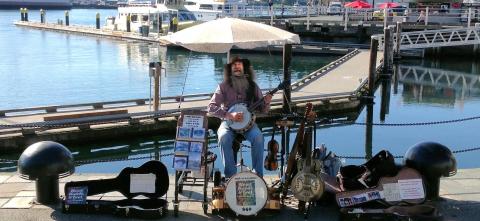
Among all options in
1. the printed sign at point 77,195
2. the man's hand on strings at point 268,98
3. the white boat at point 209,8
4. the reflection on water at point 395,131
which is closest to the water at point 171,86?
the reflection on water at point 395,131

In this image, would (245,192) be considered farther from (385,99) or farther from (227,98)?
(385,99)

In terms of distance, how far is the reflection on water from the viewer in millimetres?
13938

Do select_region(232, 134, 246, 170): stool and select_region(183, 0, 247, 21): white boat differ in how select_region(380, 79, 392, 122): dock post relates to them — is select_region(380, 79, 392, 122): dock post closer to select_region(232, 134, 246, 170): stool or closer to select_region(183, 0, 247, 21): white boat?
select_region(232, 134, 246, 170): stool

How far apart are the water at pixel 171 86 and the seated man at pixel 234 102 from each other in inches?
88.8

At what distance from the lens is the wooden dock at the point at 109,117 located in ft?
42.6

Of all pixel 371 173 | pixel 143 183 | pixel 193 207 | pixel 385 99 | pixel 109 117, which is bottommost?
pixel 385 99

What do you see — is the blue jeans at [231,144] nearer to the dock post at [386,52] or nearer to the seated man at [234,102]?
the seated man at [234,102]

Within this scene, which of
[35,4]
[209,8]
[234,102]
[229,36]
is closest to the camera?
[229,36]

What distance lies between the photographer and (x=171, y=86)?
1008 inches

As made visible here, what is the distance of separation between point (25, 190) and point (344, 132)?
11.5 metres

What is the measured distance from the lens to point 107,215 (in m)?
6.04

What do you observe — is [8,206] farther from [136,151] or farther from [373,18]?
[373,18]

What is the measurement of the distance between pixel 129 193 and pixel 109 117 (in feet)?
26.3

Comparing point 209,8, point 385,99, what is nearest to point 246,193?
point 385,99
